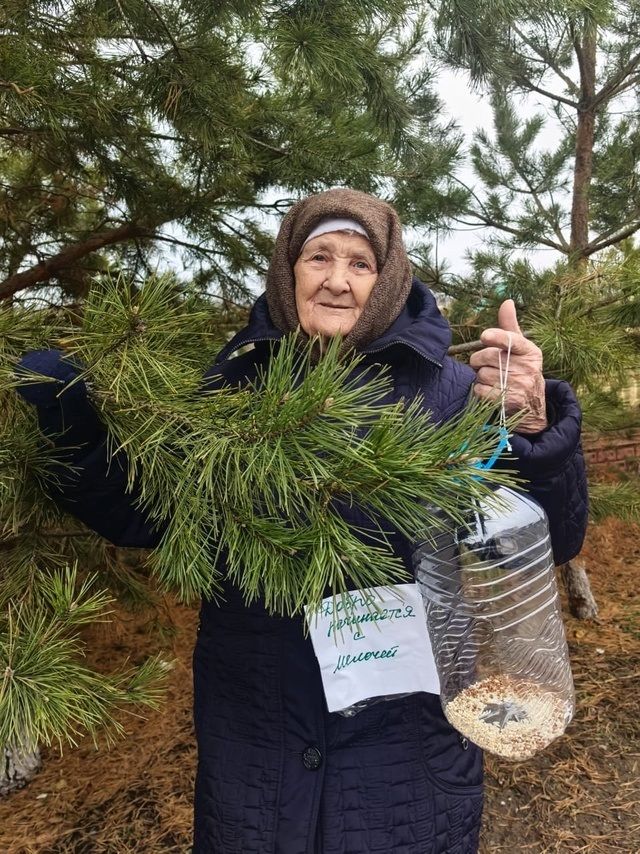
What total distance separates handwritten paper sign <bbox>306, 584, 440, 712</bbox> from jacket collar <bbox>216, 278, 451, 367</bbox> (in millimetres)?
449

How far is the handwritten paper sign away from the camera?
1.09 metres

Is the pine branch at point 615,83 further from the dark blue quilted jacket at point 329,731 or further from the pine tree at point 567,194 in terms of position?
the dark blue quilted jacket at point 329,731

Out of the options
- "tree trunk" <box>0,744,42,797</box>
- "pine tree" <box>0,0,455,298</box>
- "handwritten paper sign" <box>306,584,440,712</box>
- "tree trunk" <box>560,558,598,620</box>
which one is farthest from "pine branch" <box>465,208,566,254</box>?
"tree trunk" <box>0,744,42,797</box>

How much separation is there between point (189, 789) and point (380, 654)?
1.77 m

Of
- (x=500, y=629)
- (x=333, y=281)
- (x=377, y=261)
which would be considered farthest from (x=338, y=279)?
(x=500, y=629)

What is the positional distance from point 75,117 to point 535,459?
1.37 metres

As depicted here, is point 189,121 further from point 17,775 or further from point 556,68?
point 556,68

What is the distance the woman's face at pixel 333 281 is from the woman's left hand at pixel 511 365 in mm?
339

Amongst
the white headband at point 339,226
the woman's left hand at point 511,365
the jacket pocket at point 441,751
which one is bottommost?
the jacket pocket at point 441,751

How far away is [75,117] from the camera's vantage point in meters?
1.50

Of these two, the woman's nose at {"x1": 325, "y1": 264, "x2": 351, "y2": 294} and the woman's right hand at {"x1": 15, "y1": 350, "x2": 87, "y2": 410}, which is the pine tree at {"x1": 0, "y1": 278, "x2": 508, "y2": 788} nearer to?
the woman's right hand at {"x1": 15, "y1": 350, "x2": 87, "y2": 410}

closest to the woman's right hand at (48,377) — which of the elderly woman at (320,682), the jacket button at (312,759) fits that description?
the elderly woman at (320,682)

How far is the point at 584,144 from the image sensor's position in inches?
140

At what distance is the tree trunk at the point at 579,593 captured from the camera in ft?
11.9
